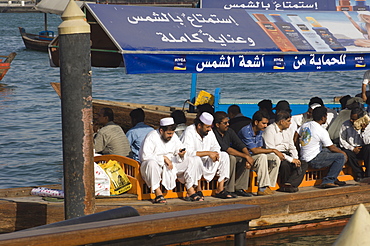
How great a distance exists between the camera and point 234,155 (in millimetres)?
7738

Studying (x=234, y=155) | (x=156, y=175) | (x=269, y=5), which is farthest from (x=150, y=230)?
(x=269, y=5)

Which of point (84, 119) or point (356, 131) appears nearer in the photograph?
point (84, 119)

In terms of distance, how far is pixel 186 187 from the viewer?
294 inches

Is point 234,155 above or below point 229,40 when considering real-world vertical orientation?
below

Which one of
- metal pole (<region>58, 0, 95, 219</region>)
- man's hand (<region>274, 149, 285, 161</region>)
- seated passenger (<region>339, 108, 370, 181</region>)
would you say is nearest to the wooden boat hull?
seated passenger (<region>339, 108, 370, 181</region>)

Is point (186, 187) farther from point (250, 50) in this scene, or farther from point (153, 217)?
point (153, 217)

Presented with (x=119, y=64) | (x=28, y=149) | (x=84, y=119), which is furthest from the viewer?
(x=28, y=149)

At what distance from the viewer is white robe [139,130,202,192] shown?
7121 millimetres

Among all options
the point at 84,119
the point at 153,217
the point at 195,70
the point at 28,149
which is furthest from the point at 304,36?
the point at 28,149

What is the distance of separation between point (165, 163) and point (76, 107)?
1.64 metres

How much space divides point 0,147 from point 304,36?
9.19 m

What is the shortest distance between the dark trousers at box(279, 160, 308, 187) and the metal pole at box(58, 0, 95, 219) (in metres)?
2.85

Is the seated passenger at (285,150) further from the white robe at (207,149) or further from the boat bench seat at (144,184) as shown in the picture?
the white robe at (207,149)

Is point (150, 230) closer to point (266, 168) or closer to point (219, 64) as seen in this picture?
Result: point (266, 168)
